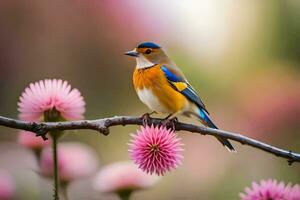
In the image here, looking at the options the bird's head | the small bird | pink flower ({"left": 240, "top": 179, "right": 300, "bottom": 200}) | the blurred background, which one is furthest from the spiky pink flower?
the blurred background

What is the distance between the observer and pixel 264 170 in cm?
166

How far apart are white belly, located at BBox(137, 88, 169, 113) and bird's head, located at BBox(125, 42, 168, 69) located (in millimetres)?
51

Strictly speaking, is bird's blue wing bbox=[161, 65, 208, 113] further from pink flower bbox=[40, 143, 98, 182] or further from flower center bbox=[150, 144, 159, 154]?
flower center bbox=[150, 144, 159, 154]

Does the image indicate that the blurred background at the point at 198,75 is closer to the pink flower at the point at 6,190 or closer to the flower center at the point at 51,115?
the pink flower at the point at 6,190

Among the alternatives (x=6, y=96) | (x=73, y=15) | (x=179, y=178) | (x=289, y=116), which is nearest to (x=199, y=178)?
(x=179, y=178)

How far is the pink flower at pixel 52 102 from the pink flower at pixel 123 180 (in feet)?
0.82

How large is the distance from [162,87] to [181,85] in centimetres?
3

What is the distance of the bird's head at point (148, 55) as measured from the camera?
37.2 inches

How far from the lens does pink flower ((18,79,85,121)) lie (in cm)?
64

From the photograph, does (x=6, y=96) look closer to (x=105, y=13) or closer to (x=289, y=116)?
(x=105, y=13)

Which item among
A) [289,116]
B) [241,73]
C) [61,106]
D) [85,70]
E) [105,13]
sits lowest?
[61,106]

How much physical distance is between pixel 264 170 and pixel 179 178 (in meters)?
0.21

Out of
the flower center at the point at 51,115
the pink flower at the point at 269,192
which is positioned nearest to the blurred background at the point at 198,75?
the flower center at the point at 51,115

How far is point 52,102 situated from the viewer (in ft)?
2.12
